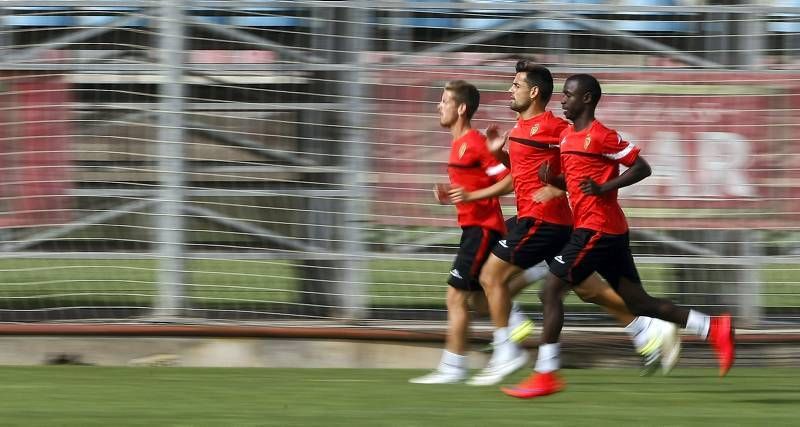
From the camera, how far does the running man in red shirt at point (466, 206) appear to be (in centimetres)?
805

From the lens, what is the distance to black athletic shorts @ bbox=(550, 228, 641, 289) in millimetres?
7512

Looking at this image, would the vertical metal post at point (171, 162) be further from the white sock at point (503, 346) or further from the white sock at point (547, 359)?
the white sock at point (547, 359)

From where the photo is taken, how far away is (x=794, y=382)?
8320mm

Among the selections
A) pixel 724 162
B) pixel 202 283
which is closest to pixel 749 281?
pixel 724 162

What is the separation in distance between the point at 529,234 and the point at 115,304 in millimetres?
2977

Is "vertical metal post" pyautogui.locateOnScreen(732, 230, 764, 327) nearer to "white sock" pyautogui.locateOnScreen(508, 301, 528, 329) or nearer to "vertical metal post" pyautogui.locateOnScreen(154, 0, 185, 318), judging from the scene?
"white sock" pyautogui.locateOnScreen(508, 301, 528, 329)

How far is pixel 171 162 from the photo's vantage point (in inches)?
360

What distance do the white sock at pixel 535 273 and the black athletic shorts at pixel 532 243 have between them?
276 millimetres

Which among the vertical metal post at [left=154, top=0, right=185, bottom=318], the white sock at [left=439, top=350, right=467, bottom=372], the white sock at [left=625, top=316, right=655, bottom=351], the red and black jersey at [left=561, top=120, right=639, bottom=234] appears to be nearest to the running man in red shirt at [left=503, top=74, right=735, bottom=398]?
the red and black jersey at [left=561, top=120, right=639, bottom=234]

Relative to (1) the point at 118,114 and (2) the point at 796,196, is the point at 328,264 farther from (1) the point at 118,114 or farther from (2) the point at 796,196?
(2) the point at 796,196

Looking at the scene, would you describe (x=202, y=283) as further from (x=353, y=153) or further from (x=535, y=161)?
(x=535, y=161)

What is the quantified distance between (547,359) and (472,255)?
959 millimetres

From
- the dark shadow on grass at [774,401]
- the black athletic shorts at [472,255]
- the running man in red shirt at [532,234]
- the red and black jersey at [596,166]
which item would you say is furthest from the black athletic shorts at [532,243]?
the dark shadow on grass at [774,401]

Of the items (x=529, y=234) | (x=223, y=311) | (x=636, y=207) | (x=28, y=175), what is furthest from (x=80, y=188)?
(x=636, y=207)
